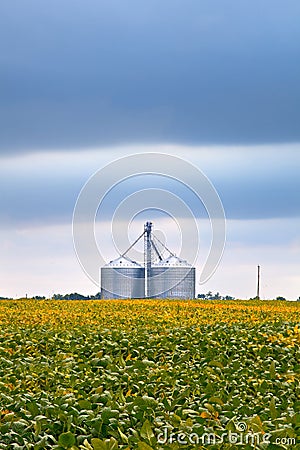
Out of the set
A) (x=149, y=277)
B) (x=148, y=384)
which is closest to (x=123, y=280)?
(x=149, y=277)

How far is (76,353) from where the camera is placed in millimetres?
11094

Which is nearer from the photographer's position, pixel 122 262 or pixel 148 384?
pixel 148 384

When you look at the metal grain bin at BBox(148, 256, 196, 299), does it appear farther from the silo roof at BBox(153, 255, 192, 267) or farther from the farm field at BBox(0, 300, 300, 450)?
the farm field at BBox(0, 300, 300, 450)

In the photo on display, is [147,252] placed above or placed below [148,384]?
above

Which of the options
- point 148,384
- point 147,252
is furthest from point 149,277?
point 148,384

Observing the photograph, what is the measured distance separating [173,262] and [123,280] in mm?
2323

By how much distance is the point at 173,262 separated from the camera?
31.3 meters

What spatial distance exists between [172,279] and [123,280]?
1887mm

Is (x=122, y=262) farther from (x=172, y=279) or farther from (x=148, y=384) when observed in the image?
(x=148, y=384)

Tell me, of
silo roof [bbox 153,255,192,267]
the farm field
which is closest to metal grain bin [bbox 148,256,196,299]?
silo roof [bbox 153,255,192,267]

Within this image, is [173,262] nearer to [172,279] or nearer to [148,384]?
[172,279]

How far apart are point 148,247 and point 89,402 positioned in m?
27.1

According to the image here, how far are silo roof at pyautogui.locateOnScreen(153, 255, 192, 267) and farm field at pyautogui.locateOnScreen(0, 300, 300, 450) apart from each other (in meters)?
14.1

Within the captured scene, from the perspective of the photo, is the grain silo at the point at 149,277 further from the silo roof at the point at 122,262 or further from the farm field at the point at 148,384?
the farm field at the point at 148,384
